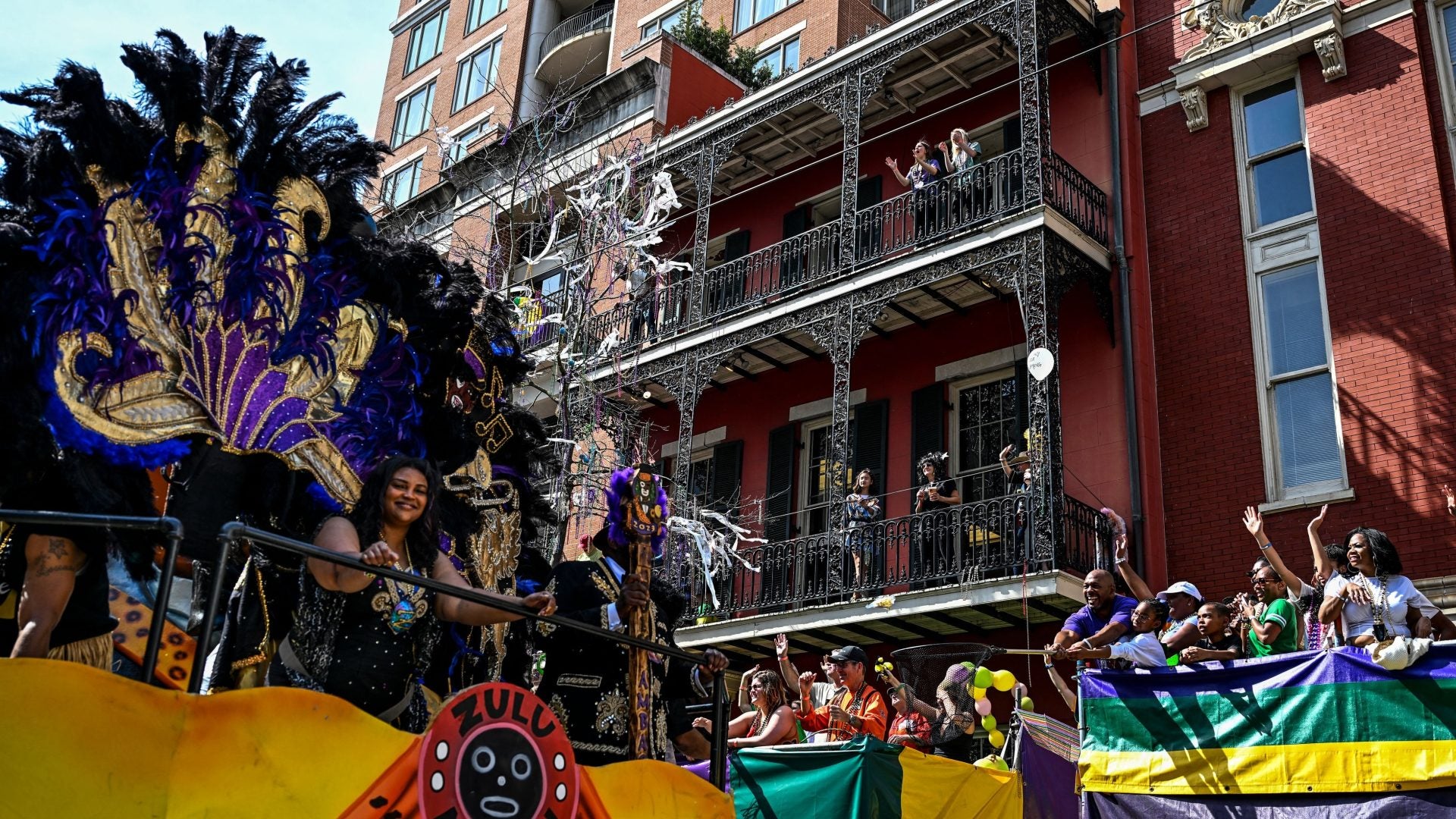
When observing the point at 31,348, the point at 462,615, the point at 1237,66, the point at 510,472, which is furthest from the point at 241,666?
the point at 1237,66

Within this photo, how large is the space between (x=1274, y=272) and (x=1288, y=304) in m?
0.40

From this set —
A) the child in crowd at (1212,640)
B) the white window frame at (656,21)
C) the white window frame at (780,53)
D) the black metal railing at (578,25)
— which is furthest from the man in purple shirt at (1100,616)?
the black metal railing at (578,25)

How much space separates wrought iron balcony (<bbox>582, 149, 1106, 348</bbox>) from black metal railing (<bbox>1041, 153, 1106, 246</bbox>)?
0.01 m

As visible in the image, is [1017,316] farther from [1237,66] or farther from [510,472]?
[510,472]

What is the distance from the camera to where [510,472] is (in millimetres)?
7145

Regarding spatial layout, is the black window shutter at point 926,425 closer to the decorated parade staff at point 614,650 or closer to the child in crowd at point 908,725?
the child in crowd at point 908,725

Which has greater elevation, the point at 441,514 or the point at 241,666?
the point at 441,514

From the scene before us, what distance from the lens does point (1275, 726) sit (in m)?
7.45

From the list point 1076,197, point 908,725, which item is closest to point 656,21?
point 1076,197

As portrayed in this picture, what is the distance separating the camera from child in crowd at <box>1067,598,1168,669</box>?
26.6ft

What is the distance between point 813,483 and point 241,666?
44.4 ft

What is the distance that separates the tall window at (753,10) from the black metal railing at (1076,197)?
9787 mm

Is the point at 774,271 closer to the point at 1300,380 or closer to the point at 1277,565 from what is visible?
the point at 1300,380

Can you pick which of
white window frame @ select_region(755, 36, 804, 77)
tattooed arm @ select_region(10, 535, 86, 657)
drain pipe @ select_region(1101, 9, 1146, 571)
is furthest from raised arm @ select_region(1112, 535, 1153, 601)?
white window frame @ select_region(755, 36, 804, 77)
